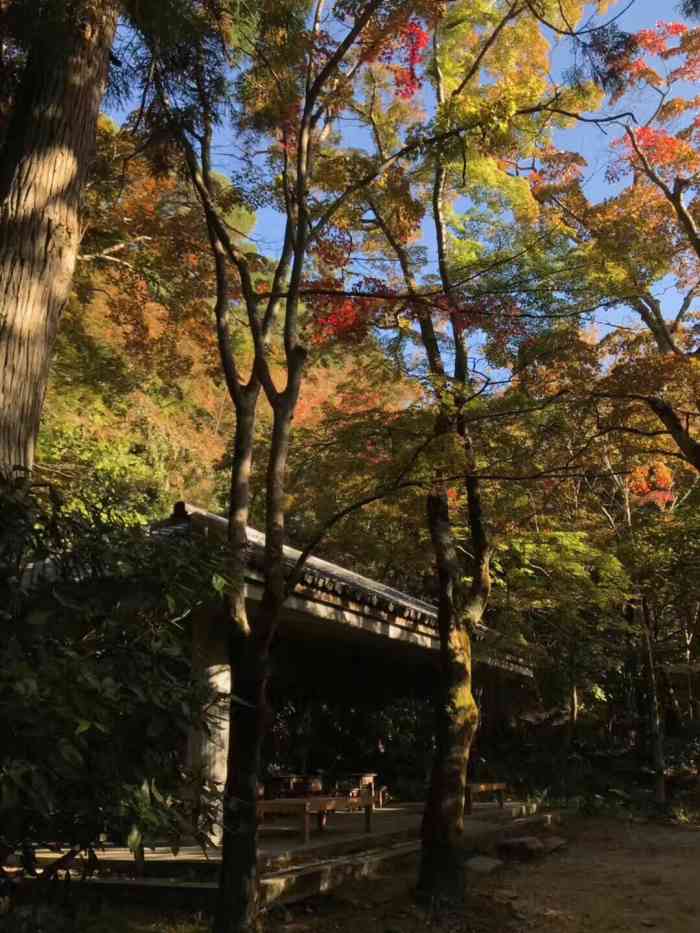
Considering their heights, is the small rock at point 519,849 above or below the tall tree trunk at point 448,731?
below

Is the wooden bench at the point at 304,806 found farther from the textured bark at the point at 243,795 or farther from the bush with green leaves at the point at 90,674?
the bush with green leaves at the point at 90,674

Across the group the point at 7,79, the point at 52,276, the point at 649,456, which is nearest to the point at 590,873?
the point at 649,456

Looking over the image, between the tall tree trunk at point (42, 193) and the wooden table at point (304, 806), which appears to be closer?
the tall tree trunk at point (42, 193)

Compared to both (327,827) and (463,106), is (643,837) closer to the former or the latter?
(327,827)

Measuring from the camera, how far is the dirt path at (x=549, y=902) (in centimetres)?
629

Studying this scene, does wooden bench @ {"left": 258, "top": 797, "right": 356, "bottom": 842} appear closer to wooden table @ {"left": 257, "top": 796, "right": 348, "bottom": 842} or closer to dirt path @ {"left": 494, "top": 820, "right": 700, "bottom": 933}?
wooden table @ {"left": 257, "top": 796, "right": 348, "bottom": 842}

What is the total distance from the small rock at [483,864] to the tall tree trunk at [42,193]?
731cm

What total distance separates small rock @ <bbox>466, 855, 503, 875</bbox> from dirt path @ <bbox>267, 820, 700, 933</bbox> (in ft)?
0.28

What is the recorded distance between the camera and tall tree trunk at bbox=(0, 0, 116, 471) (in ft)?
11.5

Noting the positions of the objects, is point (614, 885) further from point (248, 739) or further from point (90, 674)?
point (90, 674)

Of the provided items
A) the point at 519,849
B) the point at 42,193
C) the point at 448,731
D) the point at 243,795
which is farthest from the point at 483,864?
the point at 42,193

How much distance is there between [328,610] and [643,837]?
285 inches

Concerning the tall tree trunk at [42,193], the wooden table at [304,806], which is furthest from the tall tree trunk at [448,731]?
the tall tree trunk at [42,193]

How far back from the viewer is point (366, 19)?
20.1 ft
